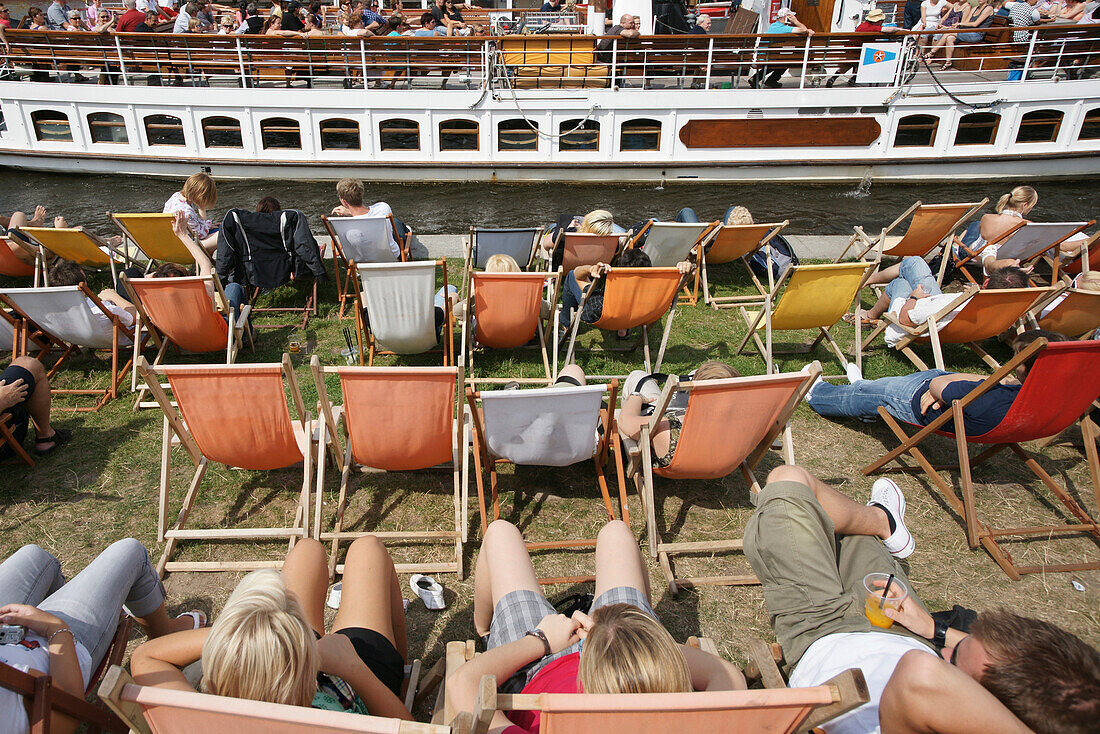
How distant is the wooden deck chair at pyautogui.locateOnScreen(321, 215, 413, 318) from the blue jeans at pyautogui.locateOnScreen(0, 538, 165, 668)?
3.65 meters

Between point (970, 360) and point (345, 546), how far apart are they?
5.47m

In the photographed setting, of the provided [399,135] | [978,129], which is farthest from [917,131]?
[399,135]

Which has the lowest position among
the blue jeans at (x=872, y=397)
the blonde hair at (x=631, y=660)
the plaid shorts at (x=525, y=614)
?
the blue jeans at (x=872, y=397)

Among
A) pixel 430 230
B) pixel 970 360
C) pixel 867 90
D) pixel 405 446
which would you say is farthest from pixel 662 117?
pixel 405 446

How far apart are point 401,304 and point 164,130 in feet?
34.1

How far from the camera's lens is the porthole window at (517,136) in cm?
1163

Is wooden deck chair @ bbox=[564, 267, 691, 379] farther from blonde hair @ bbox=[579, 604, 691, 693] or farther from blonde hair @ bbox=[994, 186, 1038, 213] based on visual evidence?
blonde hair @ bbox=[994, 186, 1038, 213]

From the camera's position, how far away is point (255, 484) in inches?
154

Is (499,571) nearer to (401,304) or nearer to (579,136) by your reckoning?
(401,304)

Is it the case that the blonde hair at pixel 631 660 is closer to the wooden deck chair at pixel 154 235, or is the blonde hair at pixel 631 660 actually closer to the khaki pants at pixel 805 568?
the khaki pants at pixel 805 568

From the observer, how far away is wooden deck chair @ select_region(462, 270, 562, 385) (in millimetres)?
4594

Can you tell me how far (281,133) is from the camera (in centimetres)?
1173

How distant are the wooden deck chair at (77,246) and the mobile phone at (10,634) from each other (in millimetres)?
4949

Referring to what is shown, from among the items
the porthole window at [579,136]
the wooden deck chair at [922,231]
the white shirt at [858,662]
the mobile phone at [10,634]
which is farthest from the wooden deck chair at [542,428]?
the porthole window at [579,136]
